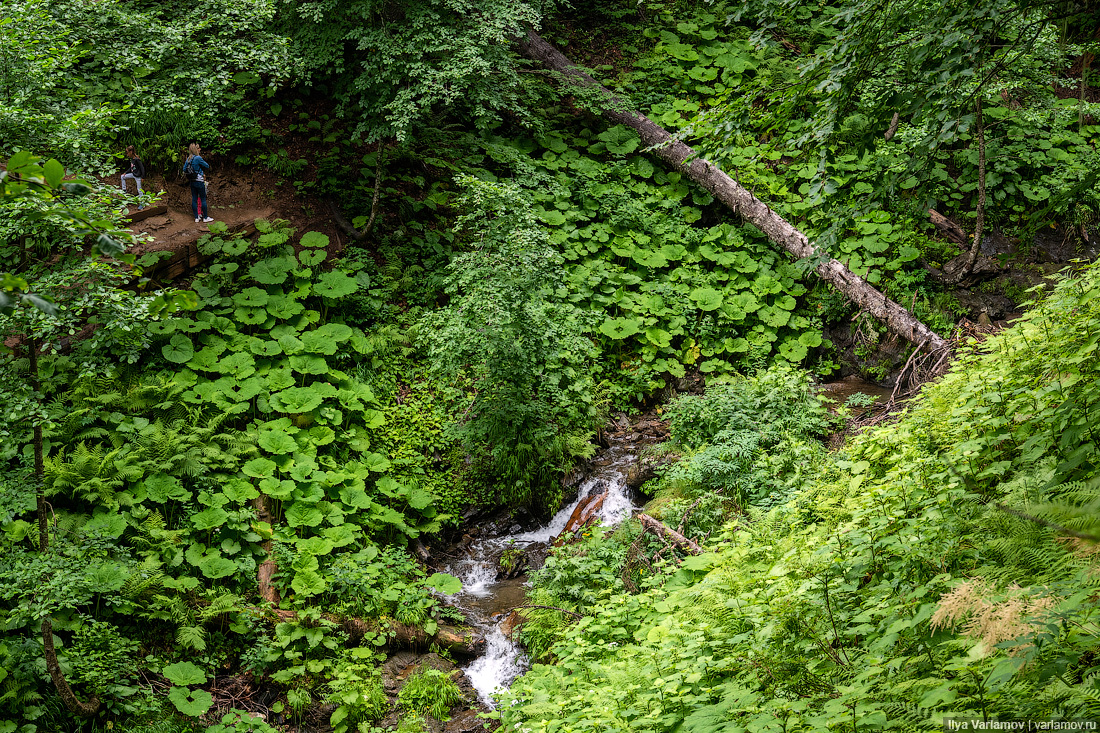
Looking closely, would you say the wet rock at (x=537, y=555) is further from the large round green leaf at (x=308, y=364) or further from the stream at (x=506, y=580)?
the large round green leaf at (x=308, y=364)

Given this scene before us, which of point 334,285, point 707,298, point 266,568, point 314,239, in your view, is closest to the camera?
point 266,568

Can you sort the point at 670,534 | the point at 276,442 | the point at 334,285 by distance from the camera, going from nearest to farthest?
1. the point at 670,534
2. the point at 276,442
3. the point at 334,285

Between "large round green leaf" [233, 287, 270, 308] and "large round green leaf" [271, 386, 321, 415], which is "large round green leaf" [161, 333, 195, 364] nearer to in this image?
"large round green leaf" [233, 287, 270, 308]

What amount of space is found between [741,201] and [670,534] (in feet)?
22.7

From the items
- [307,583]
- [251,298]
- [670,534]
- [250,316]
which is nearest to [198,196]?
[251,298]

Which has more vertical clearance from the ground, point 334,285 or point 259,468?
point 334,285

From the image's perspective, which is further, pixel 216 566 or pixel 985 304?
pixel 985 304

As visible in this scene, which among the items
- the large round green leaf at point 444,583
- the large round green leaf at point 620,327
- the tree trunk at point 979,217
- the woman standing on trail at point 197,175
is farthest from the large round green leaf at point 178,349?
the tree trunk at point 979,217

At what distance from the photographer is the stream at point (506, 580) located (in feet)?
20.3

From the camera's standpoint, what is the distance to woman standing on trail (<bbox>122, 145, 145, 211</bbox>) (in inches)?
348

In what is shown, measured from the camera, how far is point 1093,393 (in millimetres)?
2955

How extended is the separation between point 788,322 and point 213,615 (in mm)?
8679

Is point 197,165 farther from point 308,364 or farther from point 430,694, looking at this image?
point 430,694

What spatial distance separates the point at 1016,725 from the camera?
1.88m
